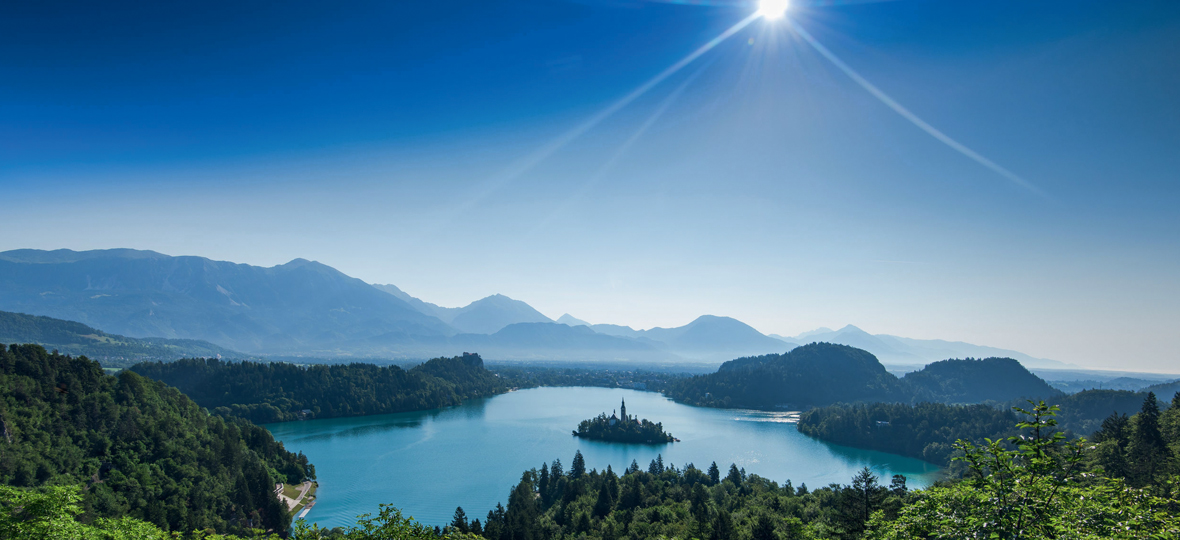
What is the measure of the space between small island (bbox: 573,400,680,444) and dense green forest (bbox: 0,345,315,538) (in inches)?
1696

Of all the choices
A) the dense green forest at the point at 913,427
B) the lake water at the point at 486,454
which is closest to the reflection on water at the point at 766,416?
the lake water at the point at 486,454

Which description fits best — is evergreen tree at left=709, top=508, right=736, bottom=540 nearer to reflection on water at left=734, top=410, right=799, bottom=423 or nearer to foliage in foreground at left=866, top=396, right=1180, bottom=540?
foliage in foreground at left=866, top=396, right=1180, bottom=540

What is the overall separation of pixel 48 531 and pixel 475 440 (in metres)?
61.9

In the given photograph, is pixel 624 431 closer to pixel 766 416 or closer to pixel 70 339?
pixel 766 416

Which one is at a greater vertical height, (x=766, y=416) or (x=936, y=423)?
(x=936, y=423)

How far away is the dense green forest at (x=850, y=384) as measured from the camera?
108 metres

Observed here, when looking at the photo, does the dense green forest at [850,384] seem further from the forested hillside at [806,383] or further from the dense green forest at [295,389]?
the dense green forest at [295,389]

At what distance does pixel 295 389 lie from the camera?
87.2 m

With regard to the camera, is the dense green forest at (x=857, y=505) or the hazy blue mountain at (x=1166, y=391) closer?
the dense green forest at (x=857, y=505)

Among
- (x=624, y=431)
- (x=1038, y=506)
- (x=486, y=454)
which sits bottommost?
(x=486, y=454)

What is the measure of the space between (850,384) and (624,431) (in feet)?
218

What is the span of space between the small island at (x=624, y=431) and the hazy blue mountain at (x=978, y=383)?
70536 millimetres

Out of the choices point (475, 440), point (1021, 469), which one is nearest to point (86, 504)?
point (1021, 469)

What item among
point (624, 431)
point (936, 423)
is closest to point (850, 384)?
point (936, 423)
